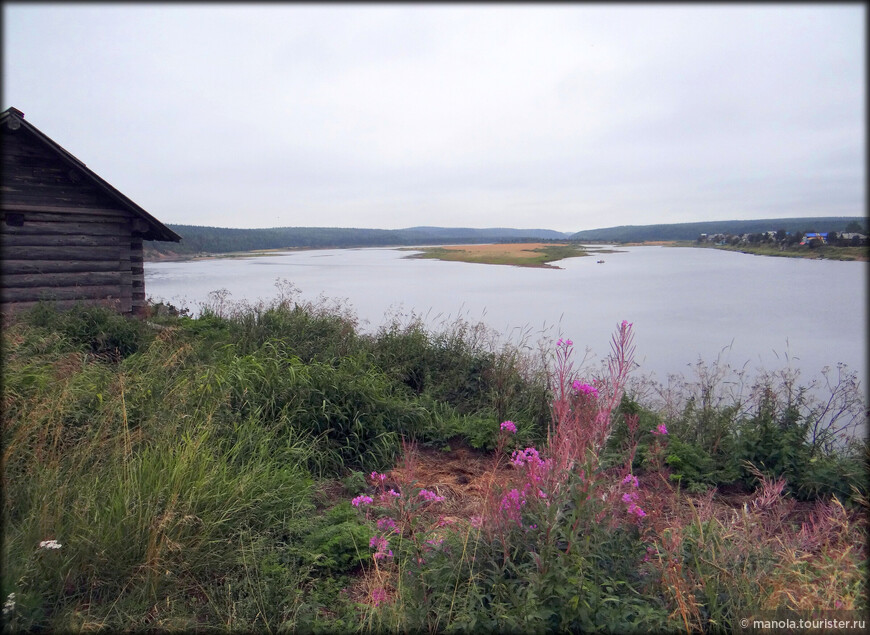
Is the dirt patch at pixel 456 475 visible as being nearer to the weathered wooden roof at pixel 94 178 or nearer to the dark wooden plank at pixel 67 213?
the weathered wooden roof at pixel 94 178

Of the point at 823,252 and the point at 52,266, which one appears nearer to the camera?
the point at 823,252

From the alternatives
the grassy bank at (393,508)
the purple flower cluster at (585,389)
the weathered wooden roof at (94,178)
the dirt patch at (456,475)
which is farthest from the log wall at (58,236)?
the purple flower cluster at (585,389)

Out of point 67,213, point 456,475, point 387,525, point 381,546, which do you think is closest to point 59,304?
point 67,213

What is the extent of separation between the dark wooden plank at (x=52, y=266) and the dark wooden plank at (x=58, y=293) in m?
0.30

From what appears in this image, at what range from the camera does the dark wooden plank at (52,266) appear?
28.5ft

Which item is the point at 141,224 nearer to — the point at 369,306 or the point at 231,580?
the point at 369,306

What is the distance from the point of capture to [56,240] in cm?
907

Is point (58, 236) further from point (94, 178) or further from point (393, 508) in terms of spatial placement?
point (393, 508)

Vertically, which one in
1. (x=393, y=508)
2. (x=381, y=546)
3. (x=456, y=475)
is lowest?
(x=456, y=475)

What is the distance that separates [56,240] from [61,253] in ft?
0.77

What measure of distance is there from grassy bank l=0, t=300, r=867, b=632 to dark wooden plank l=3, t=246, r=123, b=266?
4465 millimetres

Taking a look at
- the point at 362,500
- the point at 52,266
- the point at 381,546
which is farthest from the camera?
the point at 52,266

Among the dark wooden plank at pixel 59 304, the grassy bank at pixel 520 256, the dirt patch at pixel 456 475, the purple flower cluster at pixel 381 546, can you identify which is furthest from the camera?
the grassy bank at pixel 520 256

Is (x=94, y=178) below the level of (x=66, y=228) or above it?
above
